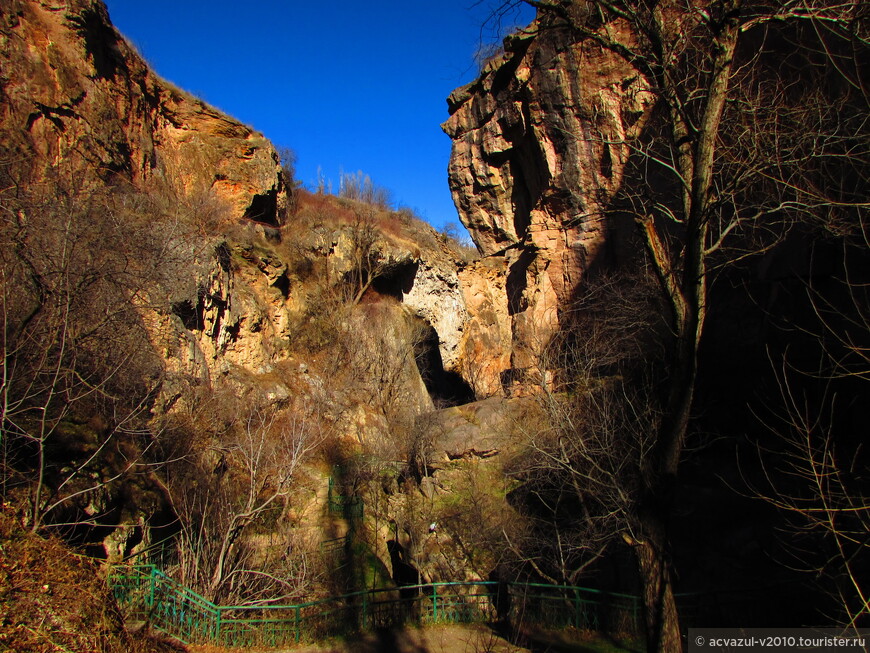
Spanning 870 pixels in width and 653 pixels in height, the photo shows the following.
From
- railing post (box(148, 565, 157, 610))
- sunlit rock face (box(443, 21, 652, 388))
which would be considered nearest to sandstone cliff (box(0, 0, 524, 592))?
railing post (box(148, 565, 157, 610))

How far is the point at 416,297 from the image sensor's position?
79.1 ft

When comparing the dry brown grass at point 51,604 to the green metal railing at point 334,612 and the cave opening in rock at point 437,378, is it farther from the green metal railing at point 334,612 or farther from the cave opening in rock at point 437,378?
the cave opening in rock at point 437,378

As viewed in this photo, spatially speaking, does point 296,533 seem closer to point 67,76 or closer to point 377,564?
point 377,564

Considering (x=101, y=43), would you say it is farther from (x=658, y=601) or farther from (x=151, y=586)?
(x=658, y=601)

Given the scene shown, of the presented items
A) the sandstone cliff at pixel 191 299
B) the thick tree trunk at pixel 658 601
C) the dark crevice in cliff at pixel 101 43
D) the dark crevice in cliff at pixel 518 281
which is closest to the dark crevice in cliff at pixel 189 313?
the sandstone cliff at pixel 191 299

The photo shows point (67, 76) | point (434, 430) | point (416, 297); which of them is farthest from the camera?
point (416, 297)

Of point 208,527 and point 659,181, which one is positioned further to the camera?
point 659,181

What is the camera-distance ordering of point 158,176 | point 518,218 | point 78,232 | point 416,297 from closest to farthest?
point 78,232
point 158,176
point 518,218
point 416,297

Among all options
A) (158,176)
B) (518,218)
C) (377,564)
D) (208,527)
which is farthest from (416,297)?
(208,527)

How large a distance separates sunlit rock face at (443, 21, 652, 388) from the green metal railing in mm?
6208

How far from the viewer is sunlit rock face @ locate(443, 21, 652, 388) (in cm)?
1598

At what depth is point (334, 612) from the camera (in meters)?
8.11

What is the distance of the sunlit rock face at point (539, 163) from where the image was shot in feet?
52.4

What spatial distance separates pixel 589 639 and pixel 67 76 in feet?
57.6
